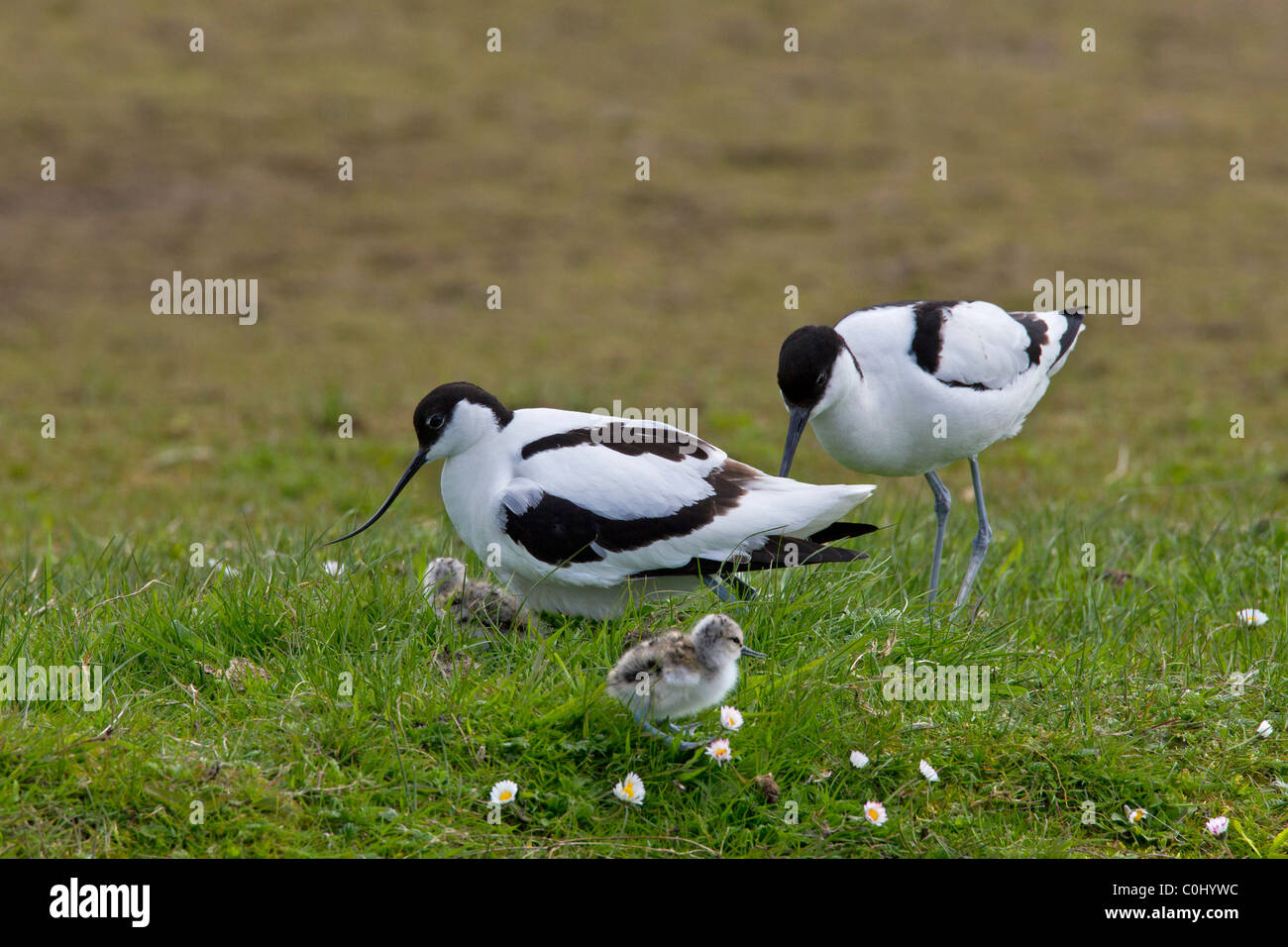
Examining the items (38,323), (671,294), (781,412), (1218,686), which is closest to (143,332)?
(38,323)

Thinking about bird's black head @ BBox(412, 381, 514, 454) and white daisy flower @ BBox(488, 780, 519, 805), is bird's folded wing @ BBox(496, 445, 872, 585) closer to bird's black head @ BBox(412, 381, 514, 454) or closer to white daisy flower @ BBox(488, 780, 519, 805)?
bird's black head @ BBox(412, 381, 514, 454)

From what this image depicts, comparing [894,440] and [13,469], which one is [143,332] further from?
[894,440]

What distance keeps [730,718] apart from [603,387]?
662cm

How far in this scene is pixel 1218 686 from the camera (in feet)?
15.3

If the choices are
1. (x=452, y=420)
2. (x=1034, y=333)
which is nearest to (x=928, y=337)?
(x=1034, y=333)

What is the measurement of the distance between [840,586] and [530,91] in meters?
12.8

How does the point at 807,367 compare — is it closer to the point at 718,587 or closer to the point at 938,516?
the point at 718,587

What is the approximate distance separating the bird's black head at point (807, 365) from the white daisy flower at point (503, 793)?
1.65 metres

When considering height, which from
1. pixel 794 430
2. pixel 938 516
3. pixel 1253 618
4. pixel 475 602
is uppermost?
pixel 794 430

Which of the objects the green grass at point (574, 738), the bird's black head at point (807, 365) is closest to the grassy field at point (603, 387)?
the green grass at point (574, 738)

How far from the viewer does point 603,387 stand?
1040cm

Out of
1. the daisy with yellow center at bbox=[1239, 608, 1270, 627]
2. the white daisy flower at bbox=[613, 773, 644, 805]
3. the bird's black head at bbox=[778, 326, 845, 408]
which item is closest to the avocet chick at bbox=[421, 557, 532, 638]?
the white daisy flower at bbox=[613, 773, 644, 805]

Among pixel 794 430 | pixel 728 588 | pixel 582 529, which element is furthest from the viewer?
pixel 794 430

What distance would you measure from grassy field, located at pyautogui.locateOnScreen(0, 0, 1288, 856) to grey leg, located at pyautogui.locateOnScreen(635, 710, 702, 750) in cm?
5
